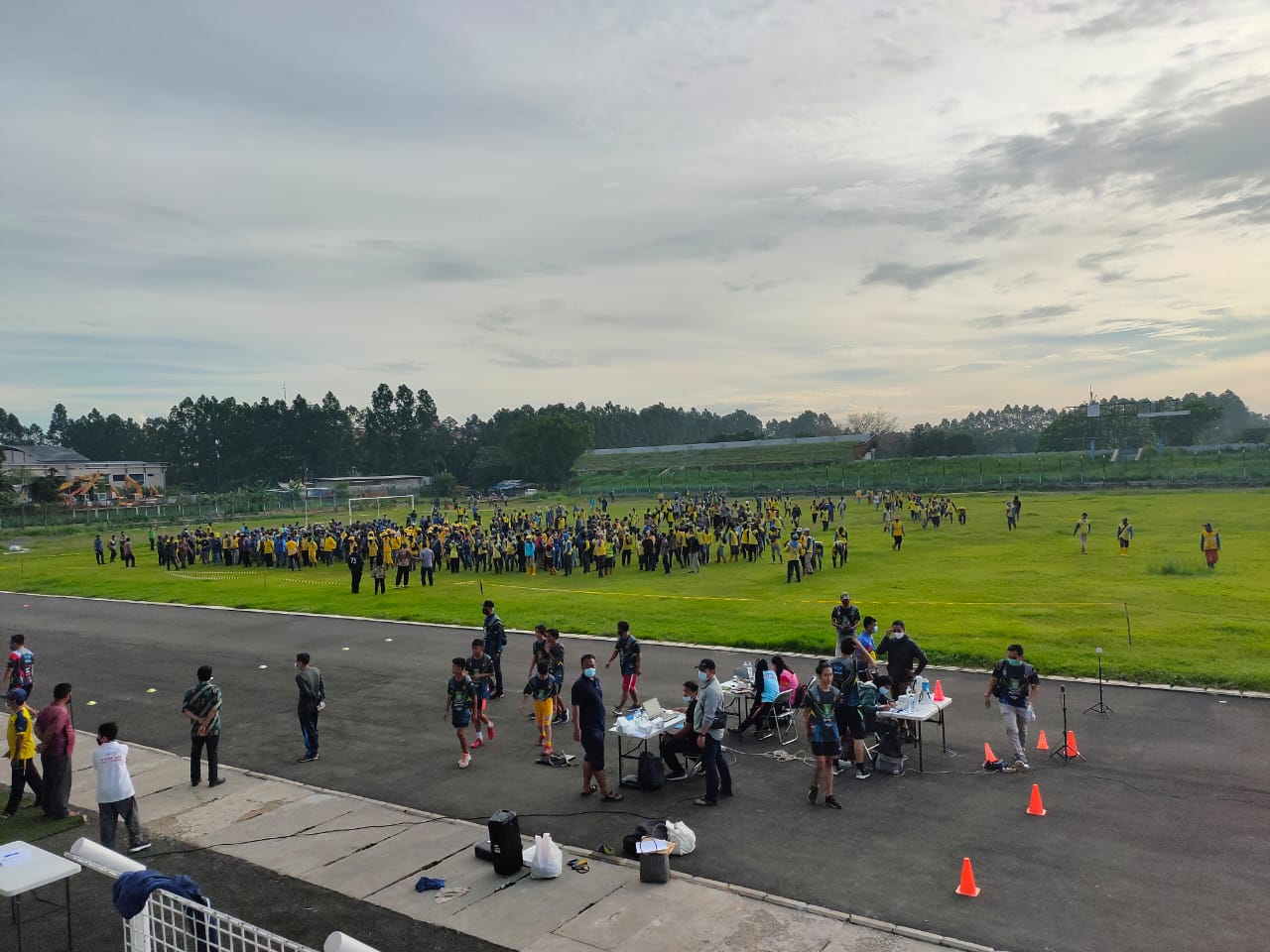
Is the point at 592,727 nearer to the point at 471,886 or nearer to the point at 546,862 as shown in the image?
the point at 546,862

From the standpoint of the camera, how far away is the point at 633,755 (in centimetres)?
1173

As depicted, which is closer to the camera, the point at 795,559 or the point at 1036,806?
the point at 1036,806

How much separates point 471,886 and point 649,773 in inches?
114

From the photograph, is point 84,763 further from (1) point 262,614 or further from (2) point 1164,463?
(2) point 1164,463

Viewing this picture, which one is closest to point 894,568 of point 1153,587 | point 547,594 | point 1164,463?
point 1153,587

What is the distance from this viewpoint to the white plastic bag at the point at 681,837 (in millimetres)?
8672

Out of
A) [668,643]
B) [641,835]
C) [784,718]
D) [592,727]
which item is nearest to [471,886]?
[641,835]

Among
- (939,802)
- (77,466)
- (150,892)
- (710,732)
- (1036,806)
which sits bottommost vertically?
(939,802)

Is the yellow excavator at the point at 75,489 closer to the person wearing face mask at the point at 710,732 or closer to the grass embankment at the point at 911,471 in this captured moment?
the grass embankment at the point at 911,471

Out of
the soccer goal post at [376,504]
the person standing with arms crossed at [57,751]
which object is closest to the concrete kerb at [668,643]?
the person standing with arms crossed at [57,751]

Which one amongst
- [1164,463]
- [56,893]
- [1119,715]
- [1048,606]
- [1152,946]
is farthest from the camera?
[1164,463]

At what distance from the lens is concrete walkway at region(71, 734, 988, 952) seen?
7230mm

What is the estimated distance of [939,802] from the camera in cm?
989

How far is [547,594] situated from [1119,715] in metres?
17.2
